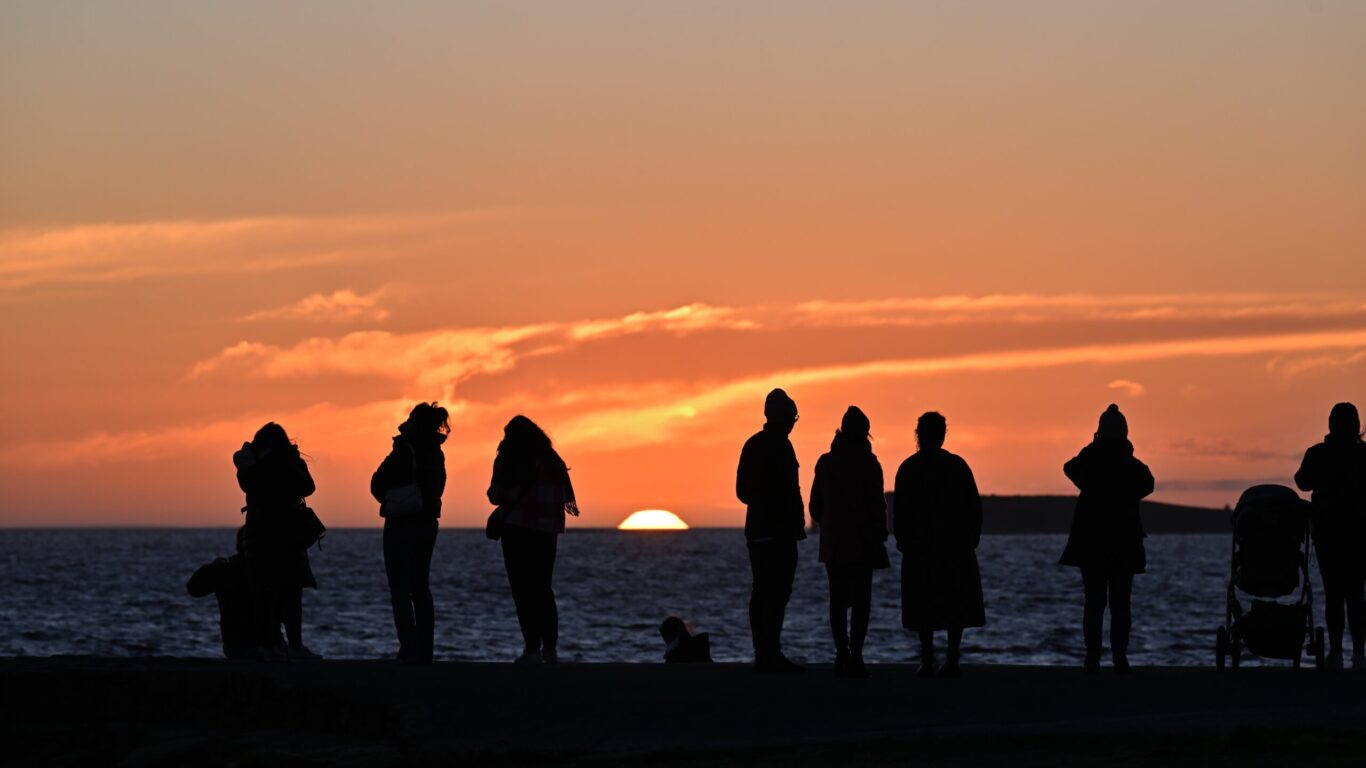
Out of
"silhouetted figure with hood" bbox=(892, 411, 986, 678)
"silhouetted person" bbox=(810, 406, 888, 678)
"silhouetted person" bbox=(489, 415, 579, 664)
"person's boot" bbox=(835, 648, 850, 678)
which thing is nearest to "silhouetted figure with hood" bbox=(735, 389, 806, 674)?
"silhouetted person" bbox=(810, 406, 888, 678)

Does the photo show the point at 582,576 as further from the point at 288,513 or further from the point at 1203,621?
the point at 288,513

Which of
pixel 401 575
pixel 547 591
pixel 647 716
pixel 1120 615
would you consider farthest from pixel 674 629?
pixel 647 716

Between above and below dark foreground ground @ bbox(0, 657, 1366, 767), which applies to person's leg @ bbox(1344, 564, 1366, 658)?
above

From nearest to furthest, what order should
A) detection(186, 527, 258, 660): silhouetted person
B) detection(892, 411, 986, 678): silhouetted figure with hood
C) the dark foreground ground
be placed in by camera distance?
the dark foreground ground < detection(892, 411, 986, 678): silhouetted figure with hood < detection(186, 527, 258, 660): silhouetted person

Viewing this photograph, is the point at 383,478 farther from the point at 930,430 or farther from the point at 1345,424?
the point at 1345,424

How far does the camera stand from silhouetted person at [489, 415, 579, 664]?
620 inches

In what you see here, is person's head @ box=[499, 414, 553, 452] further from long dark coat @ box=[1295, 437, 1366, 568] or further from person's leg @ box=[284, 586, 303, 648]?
long dark coat @ box=[1295, 437, 1366, 568]

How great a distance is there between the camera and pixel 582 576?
9662 cm

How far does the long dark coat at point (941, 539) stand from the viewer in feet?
49.6

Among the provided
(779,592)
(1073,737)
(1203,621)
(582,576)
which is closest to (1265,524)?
(779,592)

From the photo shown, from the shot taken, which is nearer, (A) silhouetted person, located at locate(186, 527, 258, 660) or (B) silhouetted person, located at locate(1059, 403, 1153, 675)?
(B) silhouetted person, located at locate(1059, 403, 1153, 675)

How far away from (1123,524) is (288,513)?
6844 mm

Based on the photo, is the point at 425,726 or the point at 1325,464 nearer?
the point at 425,726

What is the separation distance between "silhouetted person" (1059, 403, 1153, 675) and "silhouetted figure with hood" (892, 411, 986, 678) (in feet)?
3.10
